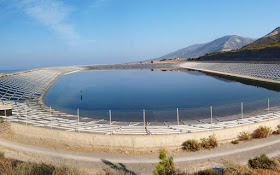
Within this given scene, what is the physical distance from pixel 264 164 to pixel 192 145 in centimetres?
319

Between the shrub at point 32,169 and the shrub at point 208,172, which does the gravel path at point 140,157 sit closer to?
the shrub at point 208,172

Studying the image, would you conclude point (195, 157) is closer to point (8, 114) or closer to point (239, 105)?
point (239, 105)

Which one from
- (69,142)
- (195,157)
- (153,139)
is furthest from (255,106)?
(69,142)

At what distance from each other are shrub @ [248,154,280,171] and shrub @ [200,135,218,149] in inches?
77.9

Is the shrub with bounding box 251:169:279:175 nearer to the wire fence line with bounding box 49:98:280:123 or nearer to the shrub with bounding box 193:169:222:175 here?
the shrub with bounding box 193:169:222:175

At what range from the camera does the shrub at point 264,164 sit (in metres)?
8.85

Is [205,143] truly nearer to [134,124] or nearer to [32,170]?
[134,124]

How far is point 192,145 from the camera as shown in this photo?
11.0m

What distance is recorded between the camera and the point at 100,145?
11391 mm

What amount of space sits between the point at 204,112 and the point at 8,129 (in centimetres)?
1146

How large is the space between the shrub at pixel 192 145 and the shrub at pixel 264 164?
7.92 ft

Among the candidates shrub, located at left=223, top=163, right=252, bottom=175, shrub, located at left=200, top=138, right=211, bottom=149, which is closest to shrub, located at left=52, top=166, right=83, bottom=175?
shrub, located at left=223, top=163, right=252, bottom=175

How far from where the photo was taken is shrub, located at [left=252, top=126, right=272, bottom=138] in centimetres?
1204

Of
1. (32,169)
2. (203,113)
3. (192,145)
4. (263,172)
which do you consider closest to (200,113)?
(203,113)
